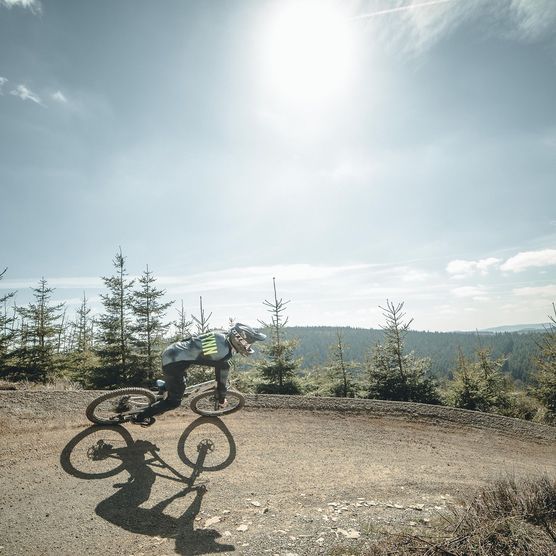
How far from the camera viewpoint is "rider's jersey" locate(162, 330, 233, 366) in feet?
22.2

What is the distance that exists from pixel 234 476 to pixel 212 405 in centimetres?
335

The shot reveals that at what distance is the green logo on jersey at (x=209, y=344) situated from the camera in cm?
680

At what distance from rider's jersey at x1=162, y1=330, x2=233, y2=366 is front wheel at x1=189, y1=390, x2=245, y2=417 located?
1137 millimetres

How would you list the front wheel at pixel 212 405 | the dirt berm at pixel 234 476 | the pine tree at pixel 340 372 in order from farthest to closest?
the pine tree at pixel 340 372 → the front wheel at pixel 212 405 → the dirt berm at pixel 234 476

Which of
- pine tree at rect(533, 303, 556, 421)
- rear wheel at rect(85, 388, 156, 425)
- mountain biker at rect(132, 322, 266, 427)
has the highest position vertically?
mountain biker at rect(132, 322, 266, 427)

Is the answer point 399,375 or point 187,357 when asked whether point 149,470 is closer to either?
point 187,357

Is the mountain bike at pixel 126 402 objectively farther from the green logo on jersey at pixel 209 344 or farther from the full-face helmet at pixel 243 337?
the full-face helmet at pixel 243 337

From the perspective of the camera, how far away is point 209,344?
22.5 ft

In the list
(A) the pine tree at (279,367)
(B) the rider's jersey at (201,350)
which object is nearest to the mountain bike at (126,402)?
(B) the rider's jersey at (201,350)

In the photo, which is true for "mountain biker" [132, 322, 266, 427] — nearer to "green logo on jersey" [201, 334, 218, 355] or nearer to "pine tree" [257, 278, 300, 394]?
"green logo on jersey" [201, 334, 218, 355]

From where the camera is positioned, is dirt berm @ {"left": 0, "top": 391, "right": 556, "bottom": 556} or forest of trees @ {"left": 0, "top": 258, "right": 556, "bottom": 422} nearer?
dirt berm @ {"left": 0, "top": 391, "right": 556, "bottom": 556}

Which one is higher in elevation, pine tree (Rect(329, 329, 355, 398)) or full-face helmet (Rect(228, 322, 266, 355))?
full-face helmet (Rect(228, 322, 266, 355))

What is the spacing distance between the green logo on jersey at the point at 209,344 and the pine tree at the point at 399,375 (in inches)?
492

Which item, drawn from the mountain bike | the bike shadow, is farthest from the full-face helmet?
the bike shadow
